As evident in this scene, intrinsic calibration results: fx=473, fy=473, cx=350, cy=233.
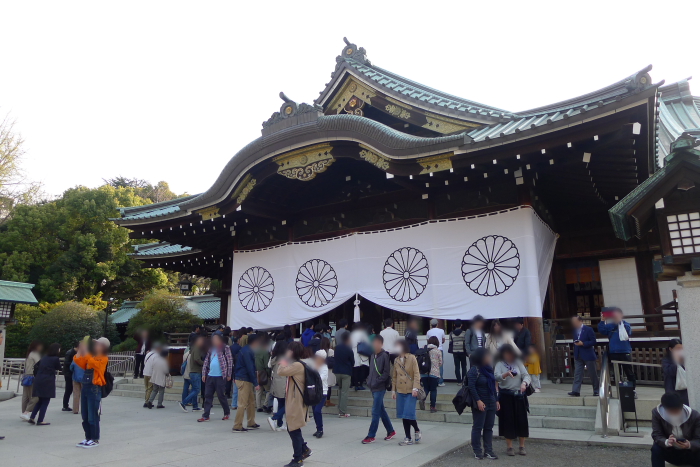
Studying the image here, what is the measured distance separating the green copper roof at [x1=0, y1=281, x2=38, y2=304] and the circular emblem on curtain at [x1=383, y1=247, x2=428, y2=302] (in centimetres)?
1134

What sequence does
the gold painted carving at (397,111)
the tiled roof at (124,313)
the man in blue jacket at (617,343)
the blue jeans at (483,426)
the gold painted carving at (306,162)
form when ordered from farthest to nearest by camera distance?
the tiled roof at (124,313) < the gold painted carving at (397,111) < the gold painted carving at (306,162) < the man in blue jacket at (617,343) < the blue jeans at (483,426)

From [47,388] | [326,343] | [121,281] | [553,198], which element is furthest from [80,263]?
[553,198]

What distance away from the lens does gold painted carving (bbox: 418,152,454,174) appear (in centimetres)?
950

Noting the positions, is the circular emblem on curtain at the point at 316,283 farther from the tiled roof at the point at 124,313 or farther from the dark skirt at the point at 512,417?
the tiled roof at the point at 124,313

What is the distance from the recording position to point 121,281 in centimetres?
3138

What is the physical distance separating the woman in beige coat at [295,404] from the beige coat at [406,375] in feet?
4.89

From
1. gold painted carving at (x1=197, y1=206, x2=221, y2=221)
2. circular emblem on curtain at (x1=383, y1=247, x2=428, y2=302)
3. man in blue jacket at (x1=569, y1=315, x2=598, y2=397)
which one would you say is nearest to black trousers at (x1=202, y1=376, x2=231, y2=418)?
circular emblem on curtain at (x1=383, y1=247, x2=428, y2=302)

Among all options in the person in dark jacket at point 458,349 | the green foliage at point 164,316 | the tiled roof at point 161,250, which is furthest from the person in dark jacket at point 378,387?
the green foliage at point 164,316

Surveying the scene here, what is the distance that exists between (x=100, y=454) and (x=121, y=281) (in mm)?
27621

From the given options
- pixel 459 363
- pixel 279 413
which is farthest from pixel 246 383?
pixel 459 363

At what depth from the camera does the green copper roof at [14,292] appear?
1403 centimetres

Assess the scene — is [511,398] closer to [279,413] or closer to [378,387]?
[378,387]

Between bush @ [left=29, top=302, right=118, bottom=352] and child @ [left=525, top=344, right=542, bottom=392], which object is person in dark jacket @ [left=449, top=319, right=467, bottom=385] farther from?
bush @ [left=29, top=302, right=118, bottom=352]

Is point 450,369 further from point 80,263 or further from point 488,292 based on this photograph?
point 80,263
